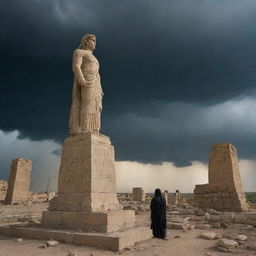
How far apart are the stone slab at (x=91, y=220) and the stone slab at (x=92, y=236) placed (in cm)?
26

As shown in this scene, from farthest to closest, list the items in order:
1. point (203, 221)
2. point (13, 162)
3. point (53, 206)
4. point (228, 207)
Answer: point (13, 162) < point (228, 207) < point (203, 221) < point (53, 206)

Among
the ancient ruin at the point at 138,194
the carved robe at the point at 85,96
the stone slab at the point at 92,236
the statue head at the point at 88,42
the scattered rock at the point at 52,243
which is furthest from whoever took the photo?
the ancient ruin at the point at 138,194

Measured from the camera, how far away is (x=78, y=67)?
7031 mm

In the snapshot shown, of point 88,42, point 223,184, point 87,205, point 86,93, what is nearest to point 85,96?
point 86,93

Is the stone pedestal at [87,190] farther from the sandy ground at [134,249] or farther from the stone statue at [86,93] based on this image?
the sandy ground at [134,249]

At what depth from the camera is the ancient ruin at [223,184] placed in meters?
13.6

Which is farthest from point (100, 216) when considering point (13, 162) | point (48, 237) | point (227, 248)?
point (13, 162)

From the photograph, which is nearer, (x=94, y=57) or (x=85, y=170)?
(x=85, y=170)

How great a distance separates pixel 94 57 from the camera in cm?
755

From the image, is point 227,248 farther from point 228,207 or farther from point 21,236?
point 228,207

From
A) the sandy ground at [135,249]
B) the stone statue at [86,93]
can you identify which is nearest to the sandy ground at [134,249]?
the sandy ground at [135,249]

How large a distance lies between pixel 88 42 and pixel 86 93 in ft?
5.40

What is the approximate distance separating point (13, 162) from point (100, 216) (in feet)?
63.5

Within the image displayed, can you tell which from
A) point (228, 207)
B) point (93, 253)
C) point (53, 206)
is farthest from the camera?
point (228, 207)
